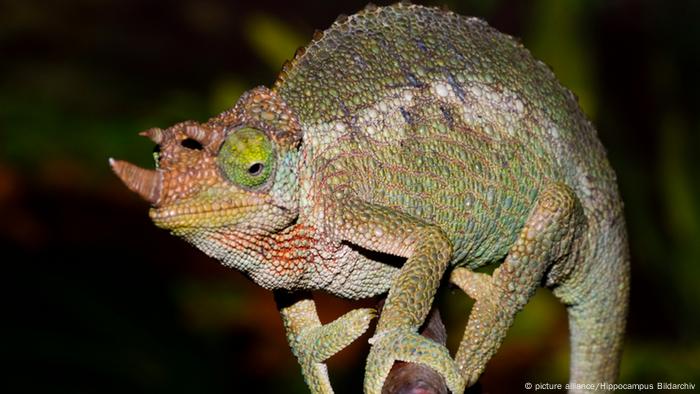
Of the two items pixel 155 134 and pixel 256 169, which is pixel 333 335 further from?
pixel 155 134

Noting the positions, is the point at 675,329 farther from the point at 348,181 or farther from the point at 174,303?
the point at 348,181

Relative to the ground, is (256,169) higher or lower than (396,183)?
lower

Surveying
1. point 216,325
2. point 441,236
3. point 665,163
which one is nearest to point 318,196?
point 441,236

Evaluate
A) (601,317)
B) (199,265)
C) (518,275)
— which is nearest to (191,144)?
(518,275)

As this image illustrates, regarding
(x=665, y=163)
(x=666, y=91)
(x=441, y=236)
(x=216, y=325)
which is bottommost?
(x=441, y=236)

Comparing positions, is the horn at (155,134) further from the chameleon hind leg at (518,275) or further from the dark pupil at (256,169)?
the chameleon hind leg at (518,275)

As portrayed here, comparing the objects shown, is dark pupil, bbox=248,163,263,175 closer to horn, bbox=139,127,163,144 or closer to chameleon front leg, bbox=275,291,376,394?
horn, bbox=139,127,163,144
